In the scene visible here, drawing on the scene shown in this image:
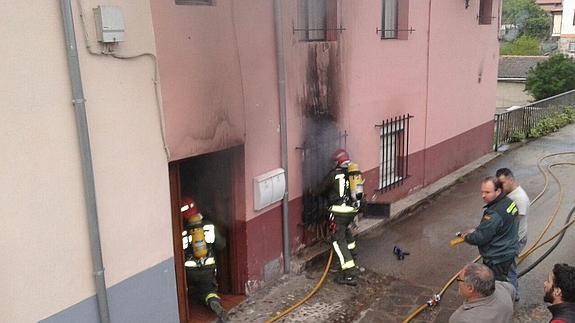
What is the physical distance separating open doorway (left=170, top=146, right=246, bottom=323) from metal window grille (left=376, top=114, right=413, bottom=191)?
4.09 meters

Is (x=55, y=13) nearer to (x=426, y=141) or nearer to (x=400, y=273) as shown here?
(x=400, y=273)

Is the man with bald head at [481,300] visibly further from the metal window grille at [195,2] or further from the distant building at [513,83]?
the distant building at [513,83]

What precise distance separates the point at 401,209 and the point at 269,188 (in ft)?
13.9

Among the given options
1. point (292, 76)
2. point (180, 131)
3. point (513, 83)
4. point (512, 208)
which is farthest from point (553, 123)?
point (513, 83)

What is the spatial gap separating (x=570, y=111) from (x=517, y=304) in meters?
16.4

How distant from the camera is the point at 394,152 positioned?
10555 millimetres

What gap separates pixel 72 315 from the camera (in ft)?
14.7

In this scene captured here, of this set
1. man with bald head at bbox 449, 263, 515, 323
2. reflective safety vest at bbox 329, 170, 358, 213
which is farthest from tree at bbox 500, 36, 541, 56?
man with bald head at bbox 449, 263, 515, 323

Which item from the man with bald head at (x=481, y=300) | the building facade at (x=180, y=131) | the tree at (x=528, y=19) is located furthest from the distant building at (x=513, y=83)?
the man with bald head at (x=481, y=300)

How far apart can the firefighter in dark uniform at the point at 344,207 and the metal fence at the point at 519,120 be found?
9843 mm

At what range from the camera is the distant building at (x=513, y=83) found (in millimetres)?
40969

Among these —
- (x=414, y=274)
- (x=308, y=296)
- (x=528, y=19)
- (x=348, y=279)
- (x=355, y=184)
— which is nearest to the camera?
(x=308, y=296)

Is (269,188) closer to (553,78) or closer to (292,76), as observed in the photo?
(292,76)

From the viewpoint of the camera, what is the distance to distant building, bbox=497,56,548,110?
41.0 meters
